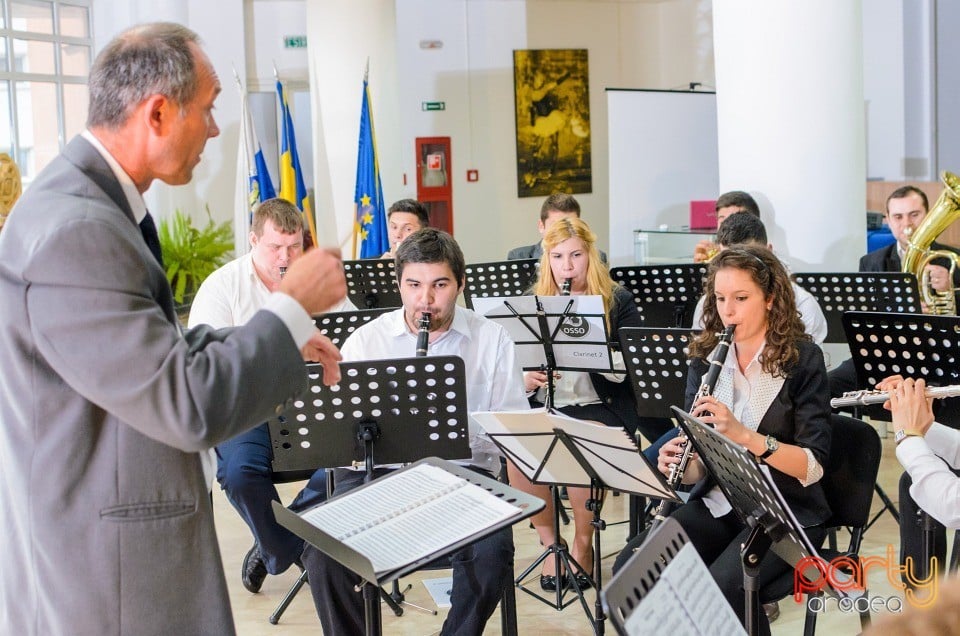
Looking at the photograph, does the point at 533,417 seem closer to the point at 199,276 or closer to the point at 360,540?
the point at 360,540

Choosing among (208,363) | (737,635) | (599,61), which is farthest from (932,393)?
(599,61)

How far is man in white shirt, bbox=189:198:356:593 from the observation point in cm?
371

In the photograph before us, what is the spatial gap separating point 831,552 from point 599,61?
9.89m

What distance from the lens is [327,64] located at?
8.95 meters

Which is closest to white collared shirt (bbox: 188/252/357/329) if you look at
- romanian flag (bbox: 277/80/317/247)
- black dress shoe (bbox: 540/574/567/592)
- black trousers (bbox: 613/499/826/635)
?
black dress shoe (bbox: 540/574/567/592)

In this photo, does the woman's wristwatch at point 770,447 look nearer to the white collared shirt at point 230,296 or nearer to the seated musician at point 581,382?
the seated musician at point 581,382

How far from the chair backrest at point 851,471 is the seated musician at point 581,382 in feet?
3.62

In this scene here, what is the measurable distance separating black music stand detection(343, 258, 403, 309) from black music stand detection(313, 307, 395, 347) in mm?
1364

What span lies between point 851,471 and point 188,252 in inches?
318

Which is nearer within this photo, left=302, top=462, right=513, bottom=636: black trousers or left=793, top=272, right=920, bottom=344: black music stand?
left=302, top=462, right=513, bottom=636: black trousers

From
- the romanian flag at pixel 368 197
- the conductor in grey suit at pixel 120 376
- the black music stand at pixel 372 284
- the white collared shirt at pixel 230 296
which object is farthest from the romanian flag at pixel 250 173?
the conductor in grey suit at pixel 120 376

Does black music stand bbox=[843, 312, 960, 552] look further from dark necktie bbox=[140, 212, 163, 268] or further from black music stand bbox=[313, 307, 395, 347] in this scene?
dark necktie bbox=[140, 212, 163, 268]

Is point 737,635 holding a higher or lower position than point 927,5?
lower

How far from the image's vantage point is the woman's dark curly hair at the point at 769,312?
122 inches
